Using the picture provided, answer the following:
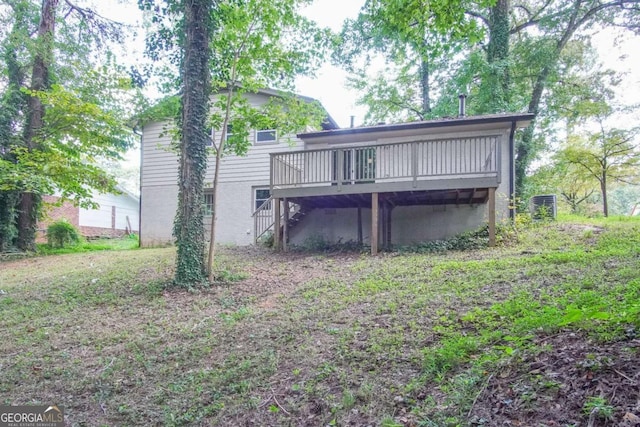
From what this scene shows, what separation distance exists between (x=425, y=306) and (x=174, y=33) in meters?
7.14

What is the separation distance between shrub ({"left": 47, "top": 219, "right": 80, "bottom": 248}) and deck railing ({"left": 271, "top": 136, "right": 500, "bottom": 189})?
10492 millimetres

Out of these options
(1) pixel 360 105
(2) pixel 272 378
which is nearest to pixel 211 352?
(2) pixel 272 378

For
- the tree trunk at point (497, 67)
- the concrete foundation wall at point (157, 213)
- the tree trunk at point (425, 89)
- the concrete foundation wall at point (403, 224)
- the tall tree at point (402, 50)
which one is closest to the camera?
the tall tree at point (402, 50)

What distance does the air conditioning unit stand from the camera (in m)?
11.6

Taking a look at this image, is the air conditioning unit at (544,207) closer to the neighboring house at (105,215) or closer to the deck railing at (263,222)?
the deck railing at (263,222)

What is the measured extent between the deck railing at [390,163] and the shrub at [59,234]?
10492 mm

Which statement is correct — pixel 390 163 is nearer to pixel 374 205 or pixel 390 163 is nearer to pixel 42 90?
pixel 374 205

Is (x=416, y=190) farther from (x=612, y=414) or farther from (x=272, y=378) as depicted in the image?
(x=612, y=414)

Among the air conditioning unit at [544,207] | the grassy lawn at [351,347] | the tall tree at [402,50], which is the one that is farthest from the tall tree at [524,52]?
the grassy lawn at [351,347]

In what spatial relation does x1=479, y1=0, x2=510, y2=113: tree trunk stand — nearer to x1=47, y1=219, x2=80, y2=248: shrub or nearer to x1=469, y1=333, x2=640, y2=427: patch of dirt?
x1=469, y1=333, x2=640, y2=427: patch of dirt

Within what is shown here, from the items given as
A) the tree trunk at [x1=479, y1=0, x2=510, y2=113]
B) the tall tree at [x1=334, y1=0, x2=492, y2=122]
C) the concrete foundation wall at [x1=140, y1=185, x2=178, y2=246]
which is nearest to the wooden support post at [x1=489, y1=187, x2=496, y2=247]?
the tall tree at [x1=334, y1=0, x2=492, y2=122]

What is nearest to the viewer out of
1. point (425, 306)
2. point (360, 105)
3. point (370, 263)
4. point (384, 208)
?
point (425, 306)

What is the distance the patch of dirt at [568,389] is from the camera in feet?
6.94

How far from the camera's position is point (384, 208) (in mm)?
11250
